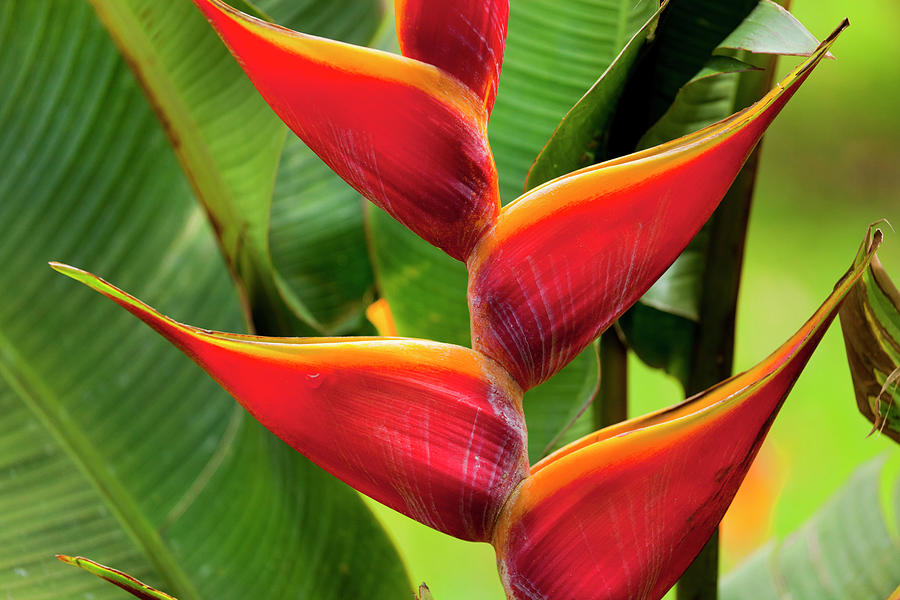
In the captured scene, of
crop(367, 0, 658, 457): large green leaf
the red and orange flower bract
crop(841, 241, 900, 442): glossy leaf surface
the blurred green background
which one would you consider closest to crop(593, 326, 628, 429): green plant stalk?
crop(367, 0, 658, 457): large green leaf

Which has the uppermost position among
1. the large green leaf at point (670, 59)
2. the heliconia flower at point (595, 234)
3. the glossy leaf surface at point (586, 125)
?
the large green leaf at point (670, 59)

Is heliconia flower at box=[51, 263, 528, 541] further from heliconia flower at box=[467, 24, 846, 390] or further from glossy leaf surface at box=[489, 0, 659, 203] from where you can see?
glossy leaf surface at box=[489, 0, 659, 203]

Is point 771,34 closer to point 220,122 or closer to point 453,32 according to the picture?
point 453,32

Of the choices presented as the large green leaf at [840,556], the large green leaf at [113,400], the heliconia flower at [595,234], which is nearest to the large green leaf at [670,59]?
the heliconia flower at [595,234]

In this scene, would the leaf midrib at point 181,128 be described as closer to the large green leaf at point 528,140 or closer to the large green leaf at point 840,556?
the large green leaf at point 528,140

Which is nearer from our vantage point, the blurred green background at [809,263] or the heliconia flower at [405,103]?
the heliconia flower at [405,103]
